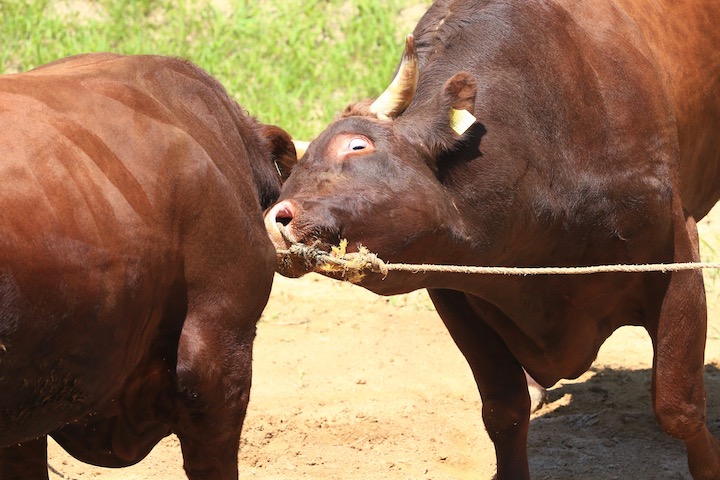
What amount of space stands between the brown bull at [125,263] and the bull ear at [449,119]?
0.67 m

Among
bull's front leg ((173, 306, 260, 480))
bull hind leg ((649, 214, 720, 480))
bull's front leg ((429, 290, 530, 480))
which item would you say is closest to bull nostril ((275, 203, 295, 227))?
bull's front leg ((173, 306, 260, 480))

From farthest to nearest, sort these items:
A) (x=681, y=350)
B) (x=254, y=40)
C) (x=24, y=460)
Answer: (x=254, y=40) < (x=681, y=350) < (x=24, y=460)

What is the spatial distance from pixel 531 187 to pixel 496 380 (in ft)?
3.59

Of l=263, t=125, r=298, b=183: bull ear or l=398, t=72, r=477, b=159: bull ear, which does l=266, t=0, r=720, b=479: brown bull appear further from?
l=263, t=125, r=298, b=183: bull ear

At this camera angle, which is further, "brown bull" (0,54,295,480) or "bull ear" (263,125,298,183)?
"bull ear" (263,125,298,183)

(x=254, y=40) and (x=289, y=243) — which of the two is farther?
(x=254, y=40)

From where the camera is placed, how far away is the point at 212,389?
384 cm

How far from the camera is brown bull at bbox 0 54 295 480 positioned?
310 centimetres

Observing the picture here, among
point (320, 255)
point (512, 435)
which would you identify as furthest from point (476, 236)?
point (512, 435)

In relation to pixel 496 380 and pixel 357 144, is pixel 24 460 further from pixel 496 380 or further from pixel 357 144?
pixel 496 380

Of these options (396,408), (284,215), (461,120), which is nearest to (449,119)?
(461,120)

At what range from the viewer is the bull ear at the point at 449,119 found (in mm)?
4539

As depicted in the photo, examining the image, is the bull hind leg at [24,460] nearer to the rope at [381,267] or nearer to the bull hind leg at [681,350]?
the rope at [381,267]

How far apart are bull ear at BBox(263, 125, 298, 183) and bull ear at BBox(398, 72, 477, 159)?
0.47 metres
